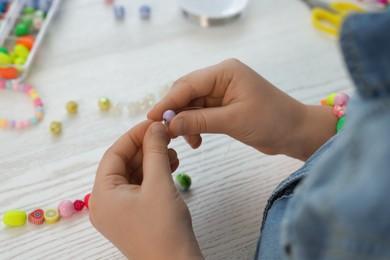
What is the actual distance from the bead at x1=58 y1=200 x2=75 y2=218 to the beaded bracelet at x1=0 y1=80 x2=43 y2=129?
6.0 inches

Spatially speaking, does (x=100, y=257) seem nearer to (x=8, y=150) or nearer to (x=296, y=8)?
(x=8, y=150)

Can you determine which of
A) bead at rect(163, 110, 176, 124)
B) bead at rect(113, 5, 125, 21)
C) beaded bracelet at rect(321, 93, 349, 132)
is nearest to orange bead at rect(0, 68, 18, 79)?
bead at rect(113, 5, 125, 21)

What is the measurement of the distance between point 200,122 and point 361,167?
0.27m

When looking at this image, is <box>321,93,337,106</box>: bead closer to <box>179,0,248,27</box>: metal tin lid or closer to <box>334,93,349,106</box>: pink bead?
<box>334,93,349,106</box>: pink bead

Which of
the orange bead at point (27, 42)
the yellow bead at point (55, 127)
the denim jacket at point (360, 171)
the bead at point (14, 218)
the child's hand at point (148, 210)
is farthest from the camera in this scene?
the orange bead at point (27, 42)

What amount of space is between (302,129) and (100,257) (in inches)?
11.0

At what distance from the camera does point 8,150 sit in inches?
25.6

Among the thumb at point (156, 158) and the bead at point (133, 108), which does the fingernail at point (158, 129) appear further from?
the bead at point (133, 108)

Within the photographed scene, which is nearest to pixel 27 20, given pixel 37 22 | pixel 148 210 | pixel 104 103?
pixel 37 22

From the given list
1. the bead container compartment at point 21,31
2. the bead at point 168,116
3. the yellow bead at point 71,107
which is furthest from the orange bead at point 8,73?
the bead at point 168,116

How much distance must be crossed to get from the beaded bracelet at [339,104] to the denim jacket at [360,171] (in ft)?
0.93

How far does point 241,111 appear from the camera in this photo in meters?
0.56

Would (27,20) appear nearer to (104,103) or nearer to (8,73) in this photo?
Result: (8,73)

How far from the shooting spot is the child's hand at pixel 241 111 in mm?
553
